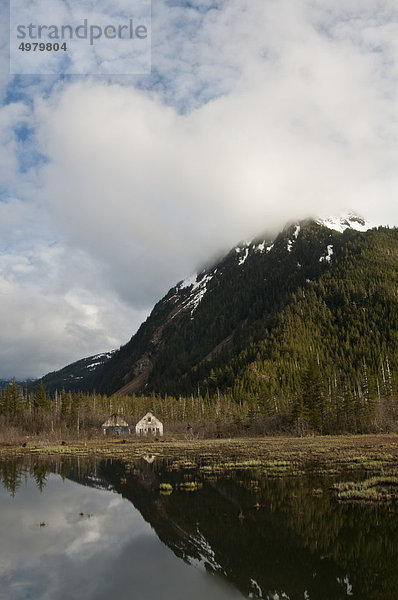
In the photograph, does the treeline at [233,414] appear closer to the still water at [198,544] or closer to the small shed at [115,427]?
the small shed at [115,427]

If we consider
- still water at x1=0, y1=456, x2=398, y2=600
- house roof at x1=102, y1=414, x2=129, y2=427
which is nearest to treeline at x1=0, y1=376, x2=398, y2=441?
house roof at x1=102, y1=414, x2=129, y2=427

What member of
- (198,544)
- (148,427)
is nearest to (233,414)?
(148,427)

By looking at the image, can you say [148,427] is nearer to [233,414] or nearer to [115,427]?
[115,427]

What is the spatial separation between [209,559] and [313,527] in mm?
5886

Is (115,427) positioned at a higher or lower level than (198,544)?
lower

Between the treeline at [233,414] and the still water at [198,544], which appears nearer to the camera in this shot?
the still water at [198,544]

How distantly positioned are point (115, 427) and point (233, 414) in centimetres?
3452

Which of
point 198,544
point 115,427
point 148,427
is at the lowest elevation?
point 148,427

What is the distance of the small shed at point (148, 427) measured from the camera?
116750 millimetres

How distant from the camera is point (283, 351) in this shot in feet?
599

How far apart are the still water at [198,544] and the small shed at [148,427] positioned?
8836 cm

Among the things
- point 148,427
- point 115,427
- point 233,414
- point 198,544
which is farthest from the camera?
point 233,414

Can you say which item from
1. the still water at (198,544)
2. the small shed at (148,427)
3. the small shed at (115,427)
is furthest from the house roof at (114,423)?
the still water at (198,544)

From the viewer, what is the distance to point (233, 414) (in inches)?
4808
